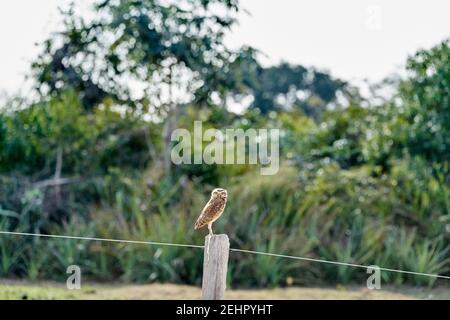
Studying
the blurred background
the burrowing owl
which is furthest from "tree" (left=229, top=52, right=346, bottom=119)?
the burrowing owl

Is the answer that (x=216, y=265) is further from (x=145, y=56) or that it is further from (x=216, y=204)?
(x=145, y=56)

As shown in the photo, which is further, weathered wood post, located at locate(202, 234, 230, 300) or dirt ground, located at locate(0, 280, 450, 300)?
dirt ground, located at locate(0, 280, 450, 300)

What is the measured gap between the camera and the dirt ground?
8.89 m

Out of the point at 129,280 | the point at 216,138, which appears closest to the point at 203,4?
Answer: the point at 216,138

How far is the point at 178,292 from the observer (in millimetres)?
9375

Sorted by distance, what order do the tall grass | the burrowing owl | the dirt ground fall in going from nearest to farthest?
the burrowing owl, the dirt ground, the tall grass

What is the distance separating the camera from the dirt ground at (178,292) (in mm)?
8891

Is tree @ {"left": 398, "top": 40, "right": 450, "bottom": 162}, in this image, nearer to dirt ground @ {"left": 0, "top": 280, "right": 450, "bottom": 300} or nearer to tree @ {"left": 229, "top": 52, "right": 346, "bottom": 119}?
dirt ground @ {"left": 0, "top": 280, "right": 450, "bottom": 300}

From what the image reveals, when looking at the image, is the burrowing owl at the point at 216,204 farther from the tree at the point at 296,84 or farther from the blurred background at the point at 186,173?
the tree at the point at 296,84

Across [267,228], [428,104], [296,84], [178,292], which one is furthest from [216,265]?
[296,84]

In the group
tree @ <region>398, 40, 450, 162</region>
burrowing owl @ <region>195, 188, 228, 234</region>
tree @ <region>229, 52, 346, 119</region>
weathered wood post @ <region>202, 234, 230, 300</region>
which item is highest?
tree @ <region>229, 52, 346, 119</region>
